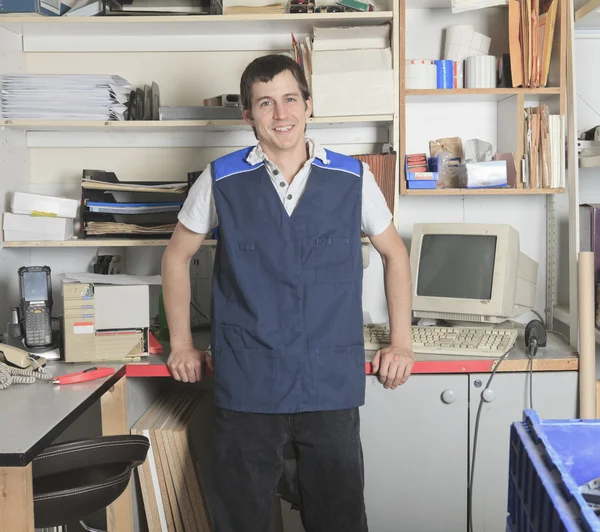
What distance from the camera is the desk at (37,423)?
5.15 ft

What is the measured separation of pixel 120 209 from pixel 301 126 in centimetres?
92

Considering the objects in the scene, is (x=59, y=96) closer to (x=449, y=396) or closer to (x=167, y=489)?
(x=167, y=489)

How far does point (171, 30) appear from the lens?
2.82 m

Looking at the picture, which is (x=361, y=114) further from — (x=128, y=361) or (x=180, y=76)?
(x=128, y=361)

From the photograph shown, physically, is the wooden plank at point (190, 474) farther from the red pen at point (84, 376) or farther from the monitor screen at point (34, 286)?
the monitor screen at point (34, 286)

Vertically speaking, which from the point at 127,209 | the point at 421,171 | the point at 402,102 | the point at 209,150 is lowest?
the point at 127,209

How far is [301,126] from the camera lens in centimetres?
209

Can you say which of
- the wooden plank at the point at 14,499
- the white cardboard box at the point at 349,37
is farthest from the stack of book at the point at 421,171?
the wooden plank at the point at 14,499

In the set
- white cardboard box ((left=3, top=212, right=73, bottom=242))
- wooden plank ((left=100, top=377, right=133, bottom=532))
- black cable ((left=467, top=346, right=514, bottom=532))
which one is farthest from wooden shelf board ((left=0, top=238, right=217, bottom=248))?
black cable ((left=467, top=346, right=514, bottom=532))

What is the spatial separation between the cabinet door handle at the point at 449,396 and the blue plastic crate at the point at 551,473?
108 cm

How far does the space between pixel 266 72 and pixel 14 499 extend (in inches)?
50.3

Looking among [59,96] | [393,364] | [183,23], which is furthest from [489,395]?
[59,96]

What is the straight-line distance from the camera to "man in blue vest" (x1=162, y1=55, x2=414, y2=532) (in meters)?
2.01

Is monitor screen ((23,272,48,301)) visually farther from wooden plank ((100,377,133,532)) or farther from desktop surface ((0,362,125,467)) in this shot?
wooden plank ((100,377,133,532))
